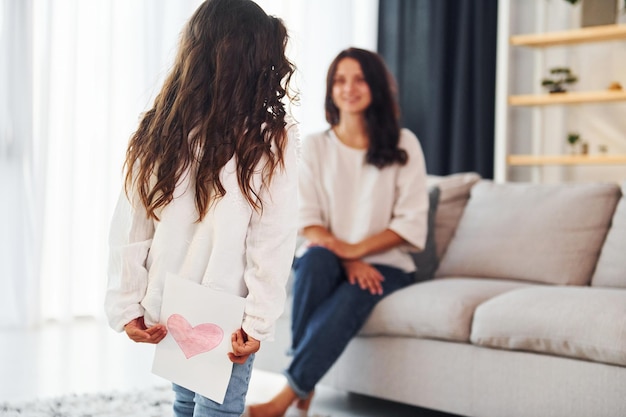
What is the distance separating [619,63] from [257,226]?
320cm

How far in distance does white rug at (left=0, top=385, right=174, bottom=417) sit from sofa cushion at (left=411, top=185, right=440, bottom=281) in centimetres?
92

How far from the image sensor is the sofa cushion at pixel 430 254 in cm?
293

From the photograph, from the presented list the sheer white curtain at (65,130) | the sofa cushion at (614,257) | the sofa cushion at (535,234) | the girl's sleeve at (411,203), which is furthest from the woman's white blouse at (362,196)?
the sheer white curtain at (65,130)

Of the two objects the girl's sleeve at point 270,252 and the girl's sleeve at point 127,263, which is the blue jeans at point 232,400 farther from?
the girl's sleeve at point 127,263

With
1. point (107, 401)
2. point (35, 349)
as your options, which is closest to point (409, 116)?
point (35, 349)

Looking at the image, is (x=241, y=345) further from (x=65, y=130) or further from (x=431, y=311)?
(x=65, y=130)

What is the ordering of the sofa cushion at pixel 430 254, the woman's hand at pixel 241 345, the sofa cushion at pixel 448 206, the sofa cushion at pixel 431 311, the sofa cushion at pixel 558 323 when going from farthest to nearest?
the sofa cushion at pixel 448 206 → the sofa cushion at pixel 430 254 → the sofa cushion at pixel 431 311 → the sofa cushion at pixel 558 323 → the woman's hand at pixel 241 345

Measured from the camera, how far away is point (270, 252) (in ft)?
4.83

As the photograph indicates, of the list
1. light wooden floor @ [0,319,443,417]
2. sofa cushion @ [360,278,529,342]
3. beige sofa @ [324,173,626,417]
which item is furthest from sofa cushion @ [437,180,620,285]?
light wooden floor @ [0,319,443,417]

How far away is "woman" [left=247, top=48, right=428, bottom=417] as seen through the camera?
2547mm

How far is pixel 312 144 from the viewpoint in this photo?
112 inches

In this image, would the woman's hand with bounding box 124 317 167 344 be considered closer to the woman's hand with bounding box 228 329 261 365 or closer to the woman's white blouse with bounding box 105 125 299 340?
the woman's white blouse with bounding box 105 125 299 340

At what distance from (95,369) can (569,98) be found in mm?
2498

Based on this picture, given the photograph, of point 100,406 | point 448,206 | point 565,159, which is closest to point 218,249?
point 100,406
